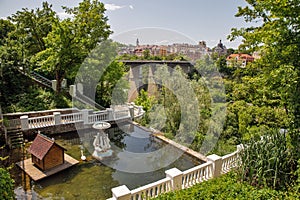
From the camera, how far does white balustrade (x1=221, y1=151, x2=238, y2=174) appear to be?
540cm

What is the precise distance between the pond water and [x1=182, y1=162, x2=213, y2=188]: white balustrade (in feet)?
4.15

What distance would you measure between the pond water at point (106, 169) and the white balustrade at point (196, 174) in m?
1.26

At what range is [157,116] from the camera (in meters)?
9.76

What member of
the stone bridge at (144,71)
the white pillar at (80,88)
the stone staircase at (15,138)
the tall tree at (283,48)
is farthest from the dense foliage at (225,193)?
the white pillar at (80,88)

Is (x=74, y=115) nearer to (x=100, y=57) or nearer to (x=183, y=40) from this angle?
(x=100, y=57)

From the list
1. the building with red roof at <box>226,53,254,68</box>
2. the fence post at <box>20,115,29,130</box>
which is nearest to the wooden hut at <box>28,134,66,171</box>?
the fence post at <box>20,115,29,130</box>

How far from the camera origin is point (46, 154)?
233 inches

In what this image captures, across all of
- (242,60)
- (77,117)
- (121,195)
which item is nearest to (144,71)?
(77,117)

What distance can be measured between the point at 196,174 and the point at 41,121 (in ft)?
22.8

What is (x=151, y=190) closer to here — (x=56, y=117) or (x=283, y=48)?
(x=283, y=48)

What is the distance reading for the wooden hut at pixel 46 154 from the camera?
5.95 metres

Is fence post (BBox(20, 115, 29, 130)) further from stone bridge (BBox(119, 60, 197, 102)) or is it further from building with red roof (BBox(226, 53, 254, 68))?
building with red roof (BBox(226, 53, 254, 68))

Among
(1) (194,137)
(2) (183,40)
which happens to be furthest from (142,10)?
(1) (194,137)

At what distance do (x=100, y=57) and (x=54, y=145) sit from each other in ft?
20.3
